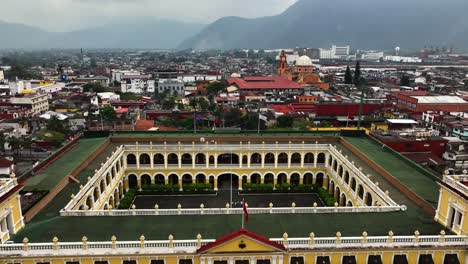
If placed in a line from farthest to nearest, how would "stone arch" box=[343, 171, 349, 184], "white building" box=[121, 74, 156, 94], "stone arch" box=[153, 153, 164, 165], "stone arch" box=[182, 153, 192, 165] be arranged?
"white building" box=[121, 74, 156, 94] → "stone arch" box=[182, 153, 192, 165] → "stone arch" box=[153, 153, 164, 165] → "stone arch" box=[343, 171, 349, 184]

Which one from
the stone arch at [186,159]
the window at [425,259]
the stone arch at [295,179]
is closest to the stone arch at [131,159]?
the stone arch at [186,159]

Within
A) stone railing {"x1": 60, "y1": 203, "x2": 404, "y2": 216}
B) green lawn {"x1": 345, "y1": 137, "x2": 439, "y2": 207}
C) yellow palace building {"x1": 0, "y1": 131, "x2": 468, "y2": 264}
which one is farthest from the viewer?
green lawn {"x1": 345, "y1": 137, "x2": 439, "y2": 207}

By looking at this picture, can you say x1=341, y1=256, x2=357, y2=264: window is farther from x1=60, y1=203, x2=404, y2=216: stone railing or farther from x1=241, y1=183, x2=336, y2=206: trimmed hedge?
x1=241, y1=183, x2=336, y2=206: trimmed hedge

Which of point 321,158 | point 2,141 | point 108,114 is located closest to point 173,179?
point 321,158

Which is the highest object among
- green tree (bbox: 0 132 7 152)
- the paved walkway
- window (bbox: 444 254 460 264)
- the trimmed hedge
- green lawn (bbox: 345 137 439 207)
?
green lawn (bbox: 345 137 439 207)

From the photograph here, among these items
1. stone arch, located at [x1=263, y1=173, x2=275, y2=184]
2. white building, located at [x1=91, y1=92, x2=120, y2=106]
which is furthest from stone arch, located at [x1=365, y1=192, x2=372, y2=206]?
white building, located at [x1=91, y1=92, x2=120, y2=106]

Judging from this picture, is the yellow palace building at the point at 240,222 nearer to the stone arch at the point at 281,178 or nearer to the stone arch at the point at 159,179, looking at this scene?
the stone arch at the point at 159,179
